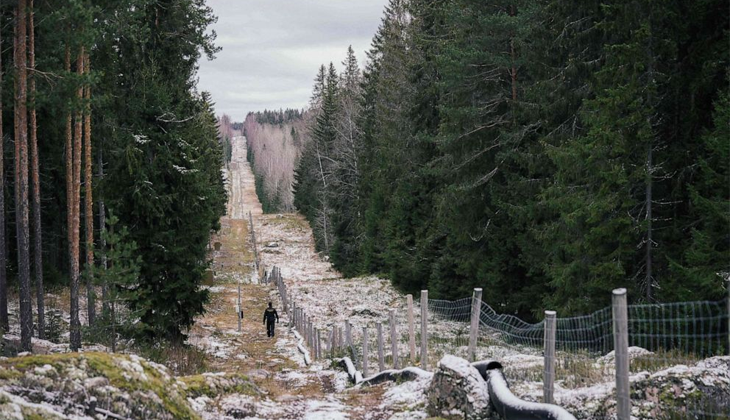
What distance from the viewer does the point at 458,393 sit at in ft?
21.4

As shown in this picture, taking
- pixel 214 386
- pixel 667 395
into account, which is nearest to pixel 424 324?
pixel 214 386

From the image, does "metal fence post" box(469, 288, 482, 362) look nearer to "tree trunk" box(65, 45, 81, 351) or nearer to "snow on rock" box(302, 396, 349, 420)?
"snow on rock" box(302, 396, 349, 420)

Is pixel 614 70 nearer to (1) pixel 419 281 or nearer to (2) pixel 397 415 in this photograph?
(2) pixel 397 415

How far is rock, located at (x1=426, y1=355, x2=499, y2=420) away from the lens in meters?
6.30

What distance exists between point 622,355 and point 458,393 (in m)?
2.40

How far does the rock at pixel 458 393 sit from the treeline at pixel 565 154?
19.0 ft

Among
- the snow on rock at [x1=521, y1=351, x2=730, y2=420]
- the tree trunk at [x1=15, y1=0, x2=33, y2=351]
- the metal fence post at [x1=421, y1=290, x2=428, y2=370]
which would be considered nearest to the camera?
the snow on rock at [x1=521, y1=351, x2=730, y2=420]

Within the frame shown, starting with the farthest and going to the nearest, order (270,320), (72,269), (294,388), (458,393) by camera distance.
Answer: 1. (270,320)
2. (72,269)
3. (294,388)
4. (458,393)

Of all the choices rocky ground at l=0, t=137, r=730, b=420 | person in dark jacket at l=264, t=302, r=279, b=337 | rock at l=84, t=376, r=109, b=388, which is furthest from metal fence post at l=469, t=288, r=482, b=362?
person in dark jacket at l=264, t=302, r=279, b=337

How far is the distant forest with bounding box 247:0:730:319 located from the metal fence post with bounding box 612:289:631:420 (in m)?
6.20

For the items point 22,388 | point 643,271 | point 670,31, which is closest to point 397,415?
point 22,388

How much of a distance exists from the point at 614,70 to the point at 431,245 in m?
14.4

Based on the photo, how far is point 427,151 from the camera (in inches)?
1047

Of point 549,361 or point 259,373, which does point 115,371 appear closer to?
point 549,361
